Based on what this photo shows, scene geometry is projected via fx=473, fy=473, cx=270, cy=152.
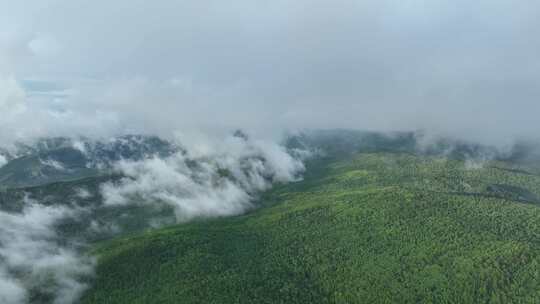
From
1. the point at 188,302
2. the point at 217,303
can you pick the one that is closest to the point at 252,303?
the point at 217,303

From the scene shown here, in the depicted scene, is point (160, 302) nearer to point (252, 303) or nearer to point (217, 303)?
point (217, 303)

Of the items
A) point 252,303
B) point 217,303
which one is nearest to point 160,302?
point 217,303

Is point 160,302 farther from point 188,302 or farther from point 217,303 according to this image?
point 217,303

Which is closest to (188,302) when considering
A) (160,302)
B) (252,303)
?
(160,302)

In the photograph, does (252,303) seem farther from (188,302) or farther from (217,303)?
(188,302)
